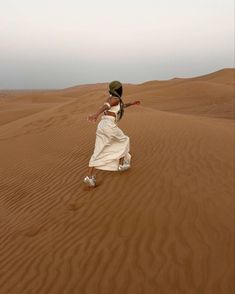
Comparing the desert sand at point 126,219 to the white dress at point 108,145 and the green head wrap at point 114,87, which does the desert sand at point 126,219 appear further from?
the green head wrap at point 114,87

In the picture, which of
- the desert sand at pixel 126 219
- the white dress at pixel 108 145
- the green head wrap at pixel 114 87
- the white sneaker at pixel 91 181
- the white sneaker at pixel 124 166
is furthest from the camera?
the white sneaker at pixel 124 166

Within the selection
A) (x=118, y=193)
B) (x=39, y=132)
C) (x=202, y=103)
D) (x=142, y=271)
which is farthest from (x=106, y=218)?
(x=202, y=103)

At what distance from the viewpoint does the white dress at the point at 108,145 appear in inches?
251

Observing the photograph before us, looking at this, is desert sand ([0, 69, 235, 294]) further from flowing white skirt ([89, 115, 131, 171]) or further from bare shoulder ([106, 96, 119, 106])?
bare shoulder ([106, 96, 119, 106])

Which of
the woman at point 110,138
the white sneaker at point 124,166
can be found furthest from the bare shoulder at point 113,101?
the white sneaker at point 124,166

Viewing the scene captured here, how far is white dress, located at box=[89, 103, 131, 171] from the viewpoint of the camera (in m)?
6.38

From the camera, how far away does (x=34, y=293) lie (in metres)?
4.00

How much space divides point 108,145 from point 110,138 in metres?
0.15

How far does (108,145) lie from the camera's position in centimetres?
652

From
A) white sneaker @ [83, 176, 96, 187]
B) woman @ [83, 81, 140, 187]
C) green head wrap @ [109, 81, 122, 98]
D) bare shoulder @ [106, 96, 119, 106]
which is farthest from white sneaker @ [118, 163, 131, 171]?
green head wrap @ [109, 81, 122, 98]

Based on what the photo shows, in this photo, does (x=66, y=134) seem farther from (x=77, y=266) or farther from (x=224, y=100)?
(x=224, y=100)

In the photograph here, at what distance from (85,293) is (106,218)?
1.64 metres

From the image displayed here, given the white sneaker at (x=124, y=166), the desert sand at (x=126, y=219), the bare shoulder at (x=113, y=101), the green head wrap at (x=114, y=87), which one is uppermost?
the green head wrap at (x=114, y=87)

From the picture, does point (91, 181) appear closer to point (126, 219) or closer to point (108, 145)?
point (108, 145)
